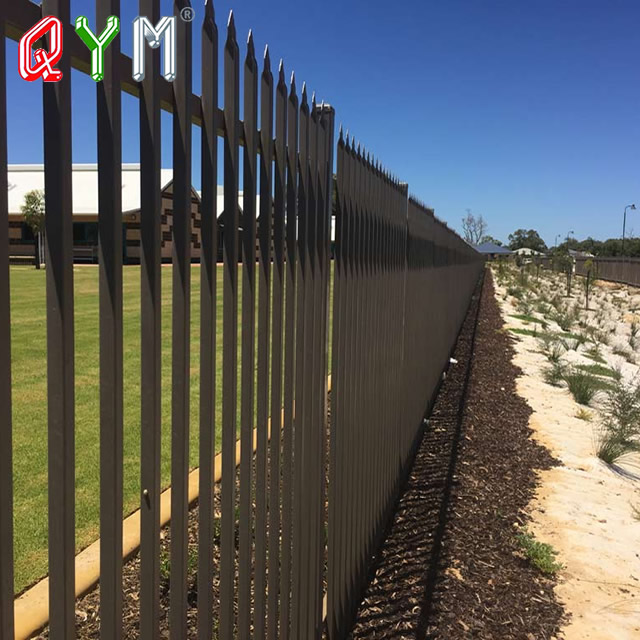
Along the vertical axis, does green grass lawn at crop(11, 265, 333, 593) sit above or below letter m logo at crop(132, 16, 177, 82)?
below

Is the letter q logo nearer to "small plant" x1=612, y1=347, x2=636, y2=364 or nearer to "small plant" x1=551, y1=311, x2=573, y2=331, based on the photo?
"small plant" x1=612, y1=347, x2=636, y2=364

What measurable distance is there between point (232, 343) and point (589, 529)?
4.13m

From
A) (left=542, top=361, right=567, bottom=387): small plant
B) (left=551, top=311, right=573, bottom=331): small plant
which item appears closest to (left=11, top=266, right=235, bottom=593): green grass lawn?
(left=542, top=361, right=567, bottom=387): small plant

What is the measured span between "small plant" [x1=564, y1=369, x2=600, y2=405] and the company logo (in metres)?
9.37

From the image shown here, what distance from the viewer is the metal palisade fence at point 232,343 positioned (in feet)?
3.78

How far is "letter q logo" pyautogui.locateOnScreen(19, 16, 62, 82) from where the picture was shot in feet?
3.58

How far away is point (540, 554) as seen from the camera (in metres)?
4.10

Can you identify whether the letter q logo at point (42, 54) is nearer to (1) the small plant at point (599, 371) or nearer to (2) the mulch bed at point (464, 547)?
(2) the mulch bed at point (464, 547)

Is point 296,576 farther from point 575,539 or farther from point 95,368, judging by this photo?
point 95,368

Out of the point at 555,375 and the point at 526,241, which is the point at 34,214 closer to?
the point at 555,375

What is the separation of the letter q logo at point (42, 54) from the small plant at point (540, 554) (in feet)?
13.3

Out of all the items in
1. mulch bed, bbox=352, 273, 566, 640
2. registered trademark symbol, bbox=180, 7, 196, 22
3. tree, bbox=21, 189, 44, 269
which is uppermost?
tree, bbox=21, 189, 44, 269

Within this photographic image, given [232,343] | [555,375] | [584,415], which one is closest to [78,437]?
[232,343]

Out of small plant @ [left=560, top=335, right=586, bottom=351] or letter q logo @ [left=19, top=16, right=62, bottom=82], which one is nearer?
letter q logo @ [left=19, top=16, right=62, bottom=82]
